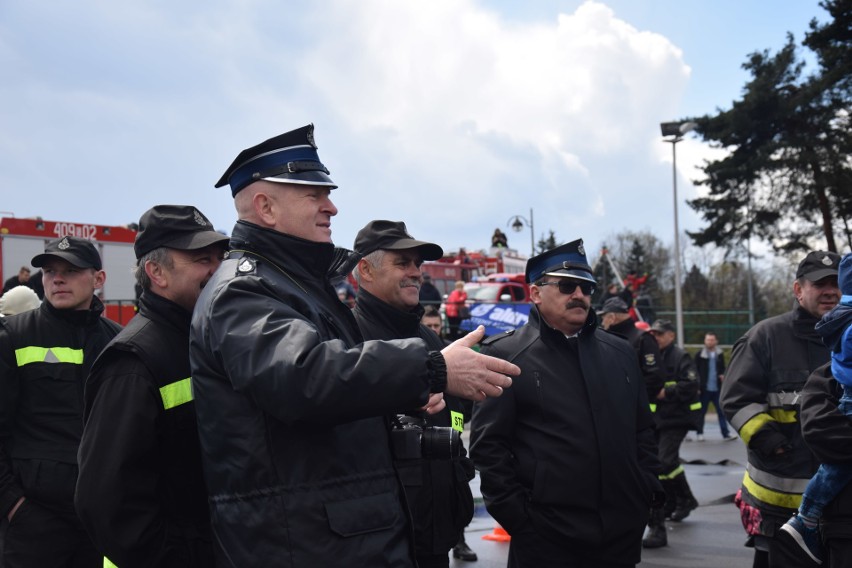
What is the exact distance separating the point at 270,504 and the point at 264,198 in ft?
3.19

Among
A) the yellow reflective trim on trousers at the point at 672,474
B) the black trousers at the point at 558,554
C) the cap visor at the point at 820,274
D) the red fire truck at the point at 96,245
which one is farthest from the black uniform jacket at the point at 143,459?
the red fire truck at the point at 96,245

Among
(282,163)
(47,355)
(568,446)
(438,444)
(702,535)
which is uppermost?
(282,163)

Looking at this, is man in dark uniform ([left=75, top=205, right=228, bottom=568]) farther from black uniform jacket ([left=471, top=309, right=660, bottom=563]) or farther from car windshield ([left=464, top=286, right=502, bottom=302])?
car windshield ([left=464, top=286, right=502, bottom=302])

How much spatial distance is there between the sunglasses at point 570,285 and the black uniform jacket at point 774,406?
98cm

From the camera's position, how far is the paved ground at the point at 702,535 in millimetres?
7511

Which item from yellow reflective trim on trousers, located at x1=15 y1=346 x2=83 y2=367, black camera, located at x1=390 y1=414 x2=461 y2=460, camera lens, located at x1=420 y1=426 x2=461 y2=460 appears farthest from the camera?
yellow reflective trim on trousers, located at x1=15 y1=346 x2=83 y2=367

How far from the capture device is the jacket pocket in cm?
237

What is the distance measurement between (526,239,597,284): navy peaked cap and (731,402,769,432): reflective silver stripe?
1.08 metres

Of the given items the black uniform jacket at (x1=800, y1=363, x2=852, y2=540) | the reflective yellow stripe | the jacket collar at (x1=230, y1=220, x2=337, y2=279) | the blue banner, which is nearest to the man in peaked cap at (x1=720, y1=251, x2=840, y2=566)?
the black uniform jacket at (x1=800, y1=363, x2=852, y2=540)

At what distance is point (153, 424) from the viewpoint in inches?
117

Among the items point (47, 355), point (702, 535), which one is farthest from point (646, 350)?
point (47, 355)

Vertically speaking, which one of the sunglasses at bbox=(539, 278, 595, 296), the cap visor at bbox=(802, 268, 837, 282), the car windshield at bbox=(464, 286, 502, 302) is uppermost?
the car windshield at bbox=(464, 286, 502, 302)

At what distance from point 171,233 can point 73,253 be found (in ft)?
4.91

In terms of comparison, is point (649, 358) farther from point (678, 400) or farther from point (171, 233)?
point (171, 233)
